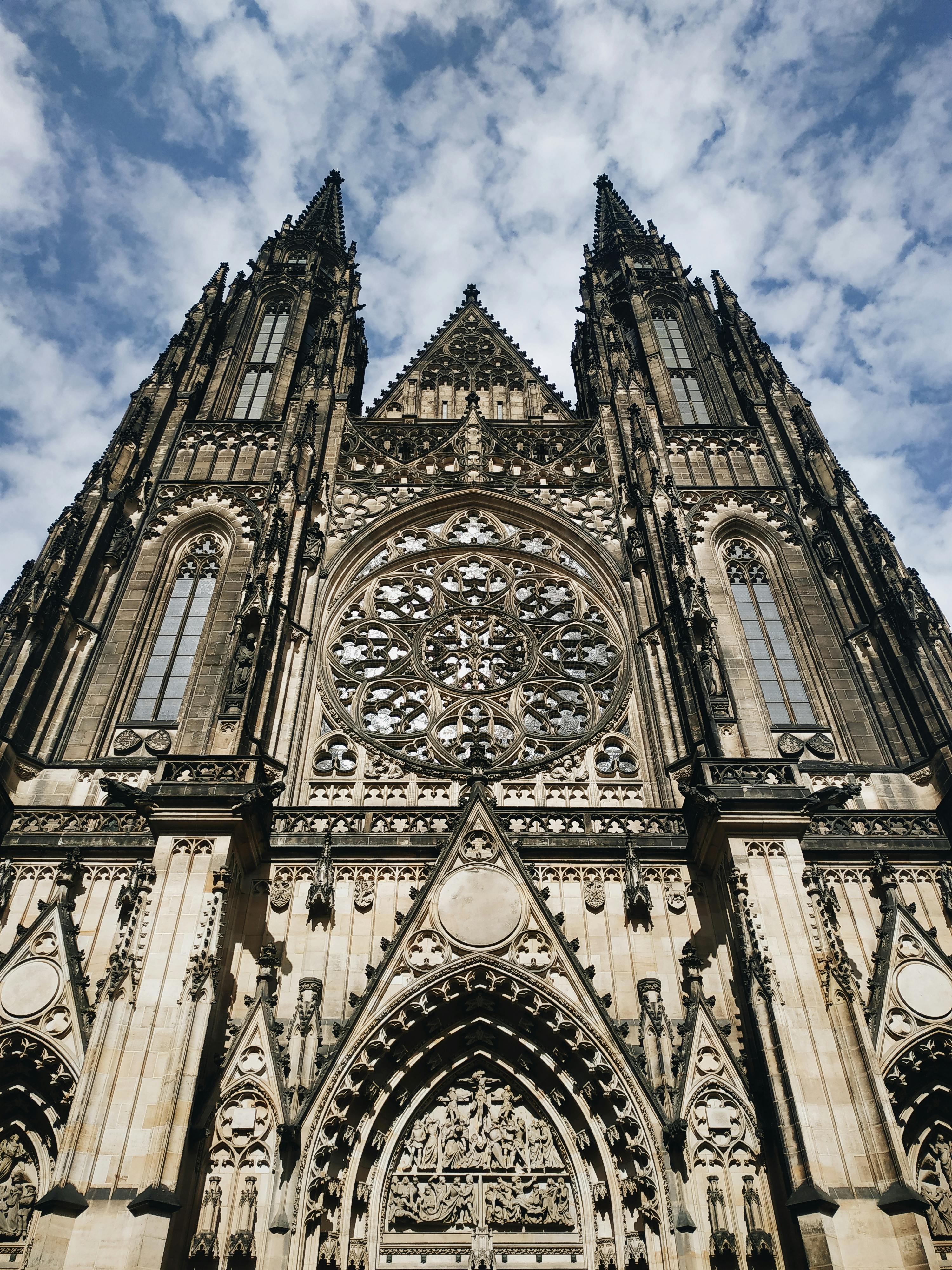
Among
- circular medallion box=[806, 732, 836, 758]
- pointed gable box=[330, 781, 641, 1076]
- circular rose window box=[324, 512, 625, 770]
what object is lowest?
pointed gable box=[330, 781, 641, 1076]

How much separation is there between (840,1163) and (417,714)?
7.92 m

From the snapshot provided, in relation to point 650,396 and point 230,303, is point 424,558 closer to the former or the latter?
point 650,396

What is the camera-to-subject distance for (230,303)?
23375 mm

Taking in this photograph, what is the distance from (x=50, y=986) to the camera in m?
10.6

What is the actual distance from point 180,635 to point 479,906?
7.16 metres

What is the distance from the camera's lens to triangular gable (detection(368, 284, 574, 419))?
20.8 m

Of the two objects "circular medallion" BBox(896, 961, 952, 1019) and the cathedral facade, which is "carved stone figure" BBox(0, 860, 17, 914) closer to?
the cathedral facade

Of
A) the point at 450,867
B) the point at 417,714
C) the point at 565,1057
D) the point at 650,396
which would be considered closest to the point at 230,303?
the point at 650,396

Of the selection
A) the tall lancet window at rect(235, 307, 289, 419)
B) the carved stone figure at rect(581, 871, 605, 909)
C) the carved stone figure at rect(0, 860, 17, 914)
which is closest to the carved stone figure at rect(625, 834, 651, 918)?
the carved stone figure at rect(581, 871, 605, 909)

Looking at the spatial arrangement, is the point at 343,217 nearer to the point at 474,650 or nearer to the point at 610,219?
the point at 610,219

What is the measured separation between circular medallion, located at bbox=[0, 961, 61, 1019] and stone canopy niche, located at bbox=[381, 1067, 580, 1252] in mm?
4161

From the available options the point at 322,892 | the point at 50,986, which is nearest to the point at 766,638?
the point at 322,892

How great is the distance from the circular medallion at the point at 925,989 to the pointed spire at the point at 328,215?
23.1 m

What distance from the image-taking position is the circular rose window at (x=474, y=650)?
14.2 m
